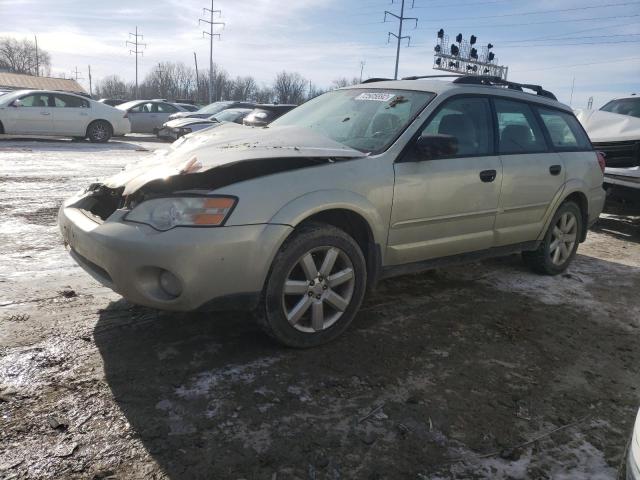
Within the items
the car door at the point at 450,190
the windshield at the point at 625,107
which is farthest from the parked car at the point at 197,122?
the car door at the point at 450,190

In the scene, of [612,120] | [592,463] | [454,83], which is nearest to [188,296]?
[592,463]

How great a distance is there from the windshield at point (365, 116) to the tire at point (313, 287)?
2.51 ft

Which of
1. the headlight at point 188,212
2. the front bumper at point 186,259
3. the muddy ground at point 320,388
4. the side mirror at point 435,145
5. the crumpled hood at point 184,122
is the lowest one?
the muddy ground at point 320,388

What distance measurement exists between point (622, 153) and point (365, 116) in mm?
5269

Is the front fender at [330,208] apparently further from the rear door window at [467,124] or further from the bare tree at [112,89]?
the bare tree at [112,89]

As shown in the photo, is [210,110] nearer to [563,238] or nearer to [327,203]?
[563,238]

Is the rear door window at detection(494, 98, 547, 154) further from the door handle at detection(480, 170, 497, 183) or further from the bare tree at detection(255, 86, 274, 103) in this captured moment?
the bare tree at detection(255, 86, 274, 103)

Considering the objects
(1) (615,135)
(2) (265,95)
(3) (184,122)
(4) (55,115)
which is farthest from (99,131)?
(2) (265,95)

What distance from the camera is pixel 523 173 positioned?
4.34 meters

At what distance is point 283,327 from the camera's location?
9.91 ft

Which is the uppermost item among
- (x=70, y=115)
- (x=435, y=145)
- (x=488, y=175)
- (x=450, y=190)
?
(x=70, y=115)

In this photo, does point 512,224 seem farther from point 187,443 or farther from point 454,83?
point 187,443

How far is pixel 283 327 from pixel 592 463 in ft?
5.38

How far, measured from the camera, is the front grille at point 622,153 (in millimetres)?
7234
